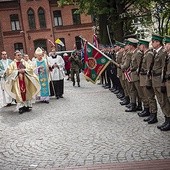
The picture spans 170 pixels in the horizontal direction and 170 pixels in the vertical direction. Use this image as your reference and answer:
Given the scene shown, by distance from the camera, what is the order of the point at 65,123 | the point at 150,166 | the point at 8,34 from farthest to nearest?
the point at 8,34, the point at 65,123, the point at 150,166

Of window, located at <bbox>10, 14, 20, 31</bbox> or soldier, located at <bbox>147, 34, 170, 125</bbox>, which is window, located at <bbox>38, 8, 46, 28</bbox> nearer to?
window, located at <bbox>10, 14, 20, 31</bbox>

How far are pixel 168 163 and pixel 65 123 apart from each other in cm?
386

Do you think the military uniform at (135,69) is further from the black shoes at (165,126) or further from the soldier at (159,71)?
the black shoes at (165,126)

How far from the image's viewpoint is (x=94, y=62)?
9.38 m

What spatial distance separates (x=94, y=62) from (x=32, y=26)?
3451 centimetres

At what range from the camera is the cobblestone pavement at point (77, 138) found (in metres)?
5.63

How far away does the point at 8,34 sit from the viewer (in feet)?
139

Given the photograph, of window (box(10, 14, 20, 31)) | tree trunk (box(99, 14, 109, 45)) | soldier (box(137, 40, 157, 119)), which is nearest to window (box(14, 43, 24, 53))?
window (box(10, 14, 20, 31))

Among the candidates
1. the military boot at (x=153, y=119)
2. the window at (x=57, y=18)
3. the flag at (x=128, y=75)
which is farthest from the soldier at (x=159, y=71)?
the window at (x=57, y=18)

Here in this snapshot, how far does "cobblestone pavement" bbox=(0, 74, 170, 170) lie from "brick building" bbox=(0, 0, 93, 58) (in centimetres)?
3266

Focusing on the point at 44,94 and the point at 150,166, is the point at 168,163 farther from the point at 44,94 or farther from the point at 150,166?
the point at 44,94

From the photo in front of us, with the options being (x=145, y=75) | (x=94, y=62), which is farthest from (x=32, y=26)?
(x=145, y=75)

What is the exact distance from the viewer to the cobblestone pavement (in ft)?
18.5

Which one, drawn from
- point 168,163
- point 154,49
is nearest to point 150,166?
point 168,163
